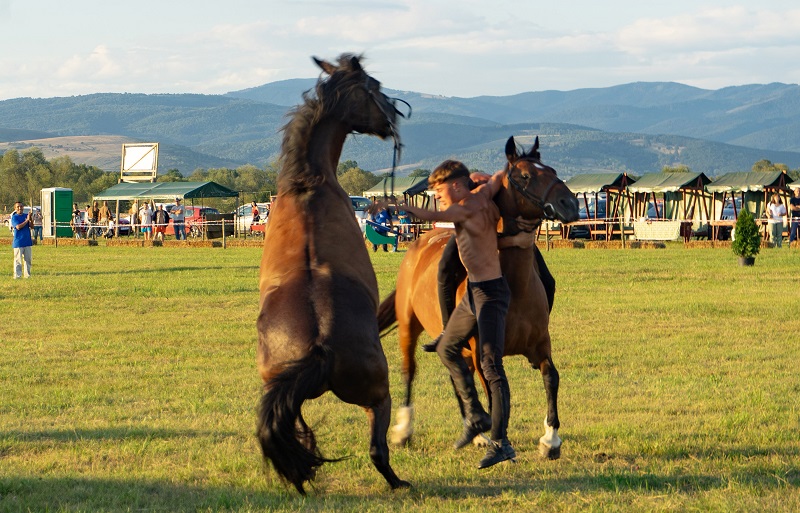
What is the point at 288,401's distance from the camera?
5.79 m

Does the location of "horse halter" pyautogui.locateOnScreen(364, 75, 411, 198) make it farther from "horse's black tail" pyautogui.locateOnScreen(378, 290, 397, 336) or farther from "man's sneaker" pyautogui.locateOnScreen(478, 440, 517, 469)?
"horse's black tail" pyautogui.locateOnScreen(378, 290, 397, 336)

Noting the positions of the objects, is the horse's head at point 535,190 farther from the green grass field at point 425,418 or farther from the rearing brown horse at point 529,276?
the green grass field at point 425,418

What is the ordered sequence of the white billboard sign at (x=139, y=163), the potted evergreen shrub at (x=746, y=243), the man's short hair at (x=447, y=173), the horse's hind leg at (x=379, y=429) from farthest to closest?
the white billboard sign at (x=139, y=163)
the potted evergreen shrub at (x=746, y=243)
the man's short hair at (x=447, y=173)
the horse's hind leg at (x=379, y=429)

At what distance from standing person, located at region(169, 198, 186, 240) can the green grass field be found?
2943 centimetres

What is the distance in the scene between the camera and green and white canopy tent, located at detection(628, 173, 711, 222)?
4319 centimetres

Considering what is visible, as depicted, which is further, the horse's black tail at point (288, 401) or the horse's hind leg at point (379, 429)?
the horse's hind leg at point (379, 429)

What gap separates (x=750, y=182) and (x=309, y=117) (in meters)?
36.8

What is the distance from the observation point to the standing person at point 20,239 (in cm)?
2461

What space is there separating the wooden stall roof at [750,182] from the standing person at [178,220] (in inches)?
881

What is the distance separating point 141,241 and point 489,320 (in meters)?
38.3

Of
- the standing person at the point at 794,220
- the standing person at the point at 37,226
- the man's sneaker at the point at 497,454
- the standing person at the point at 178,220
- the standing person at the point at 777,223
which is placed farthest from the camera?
the standing person at the point at 37,226

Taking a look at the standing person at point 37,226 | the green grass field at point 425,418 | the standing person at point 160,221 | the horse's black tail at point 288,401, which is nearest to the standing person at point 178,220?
the standing person at point 160,221

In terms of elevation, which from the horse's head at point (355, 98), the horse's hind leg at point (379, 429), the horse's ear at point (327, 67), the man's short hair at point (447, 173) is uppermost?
the horse's ear at point (327, 67)

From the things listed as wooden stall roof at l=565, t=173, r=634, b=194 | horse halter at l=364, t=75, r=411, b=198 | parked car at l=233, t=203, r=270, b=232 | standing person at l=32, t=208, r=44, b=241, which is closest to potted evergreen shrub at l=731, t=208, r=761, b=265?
wooden stall roof at l=565, t=173, r=634, b=194
